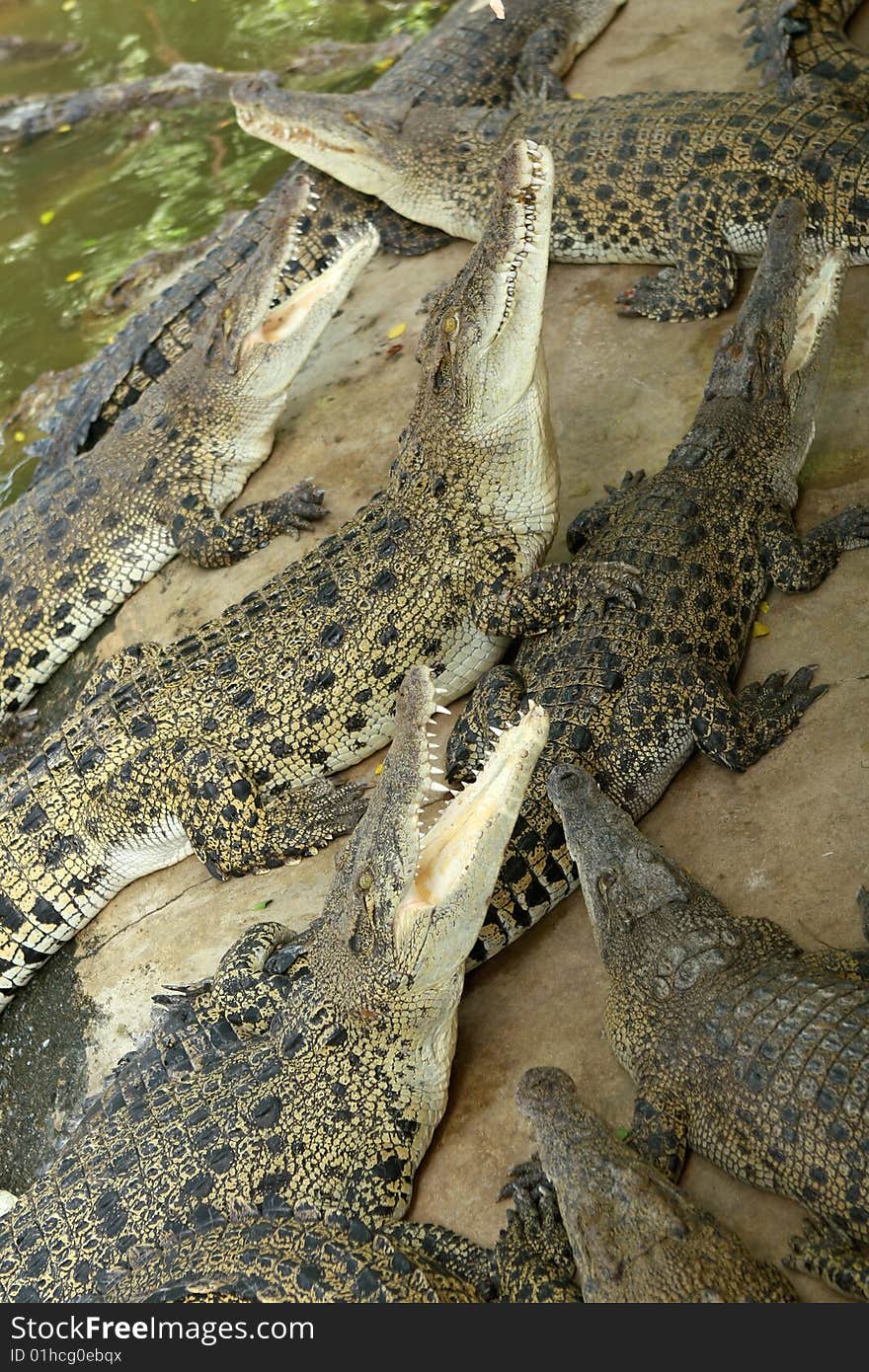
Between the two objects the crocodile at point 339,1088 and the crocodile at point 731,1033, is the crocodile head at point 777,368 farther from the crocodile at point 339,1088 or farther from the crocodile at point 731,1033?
the crocodile at point 339,1088

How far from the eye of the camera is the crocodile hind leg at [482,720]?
16.1ft

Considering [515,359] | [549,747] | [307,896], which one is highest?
[515,359]

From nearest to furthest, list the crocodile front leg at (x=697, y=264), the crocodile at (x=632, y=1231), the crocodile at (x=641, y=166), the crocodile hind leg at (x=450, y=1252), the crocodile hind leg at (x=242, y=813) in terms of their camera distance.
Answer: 1. the crocodile at (x=632, y=1231)
2. the crocodile hind leg at (x=450, y=1252)
3. the crocodile hind leg at (x=242, y=813)
4. the crocodile at (x=641, y=166)
5. the crocodile front leg at (x=697, y=264)

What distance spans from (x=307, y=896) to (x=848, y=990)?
218 cm

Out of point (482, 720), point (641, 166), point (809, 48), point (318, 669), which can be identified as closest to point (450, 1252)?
point (482, 720)

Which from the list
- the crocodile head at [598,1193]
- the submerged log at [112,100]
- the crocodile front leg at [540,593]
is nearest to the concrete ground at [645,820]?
the crocodile head at [598,1193]

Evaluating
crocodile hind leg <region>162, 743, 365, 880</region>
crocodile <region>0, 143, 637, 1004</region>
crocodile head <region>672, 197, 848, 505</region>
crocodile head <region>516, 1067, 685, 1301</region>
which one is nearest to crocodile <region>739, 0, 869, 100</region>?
crocodile head <region>672, 197, 848, 505</region>

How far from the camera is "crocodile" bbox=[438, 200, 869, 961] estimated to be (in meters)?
4.59

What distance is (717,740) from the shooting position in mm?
4594

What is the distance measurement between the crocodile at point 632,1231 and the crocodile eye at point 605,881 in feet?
2.41

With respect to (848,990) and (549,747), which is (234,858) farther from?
(848,990)

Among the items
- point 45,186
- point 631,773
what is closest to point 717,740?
point 631,773

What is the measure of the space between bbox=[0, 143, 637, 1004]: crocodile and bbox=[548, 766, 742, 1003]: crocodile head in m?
1.10

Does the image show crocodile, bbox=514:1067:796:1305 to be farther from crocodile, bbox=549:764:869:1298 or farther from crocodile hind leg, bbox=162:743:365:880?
crocodile hind leg, bbox=162:743:365:880
